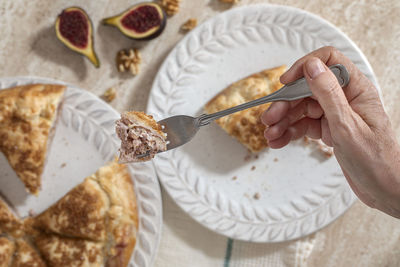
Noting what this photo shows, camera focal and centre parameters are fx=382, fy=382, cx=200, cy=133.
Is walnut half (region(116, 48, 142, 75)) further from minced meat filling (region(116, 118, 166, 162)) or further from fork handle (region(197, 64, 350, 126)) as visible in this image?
fork handle (region(197, 64, 350, 126))

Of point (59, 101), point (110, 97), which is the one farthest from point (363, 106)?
point (59, 101)

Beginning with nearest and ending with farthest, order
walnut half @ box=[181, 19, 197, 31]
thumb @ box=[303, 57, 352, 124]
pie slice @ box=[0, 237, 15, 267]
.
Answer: thumb @ box=[303, 57, 352, 124] → pie slice @ box=[0, 237, 15, 267] → walnut half @ box=[181, 19, 197, 31]

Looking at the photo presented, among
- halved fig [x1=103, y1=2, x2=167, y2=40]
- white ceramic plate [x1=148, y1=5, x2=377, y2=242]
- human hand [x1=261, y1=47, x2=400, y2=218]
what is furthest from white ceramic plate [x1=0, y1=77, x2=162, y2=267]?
human hand [x1=261, y1=47, x2=400, y2=218]

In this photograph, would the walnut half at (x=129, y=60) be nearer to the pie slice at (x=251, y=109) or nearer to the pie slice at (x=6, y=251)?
the pie slice at (x=251, y=109)

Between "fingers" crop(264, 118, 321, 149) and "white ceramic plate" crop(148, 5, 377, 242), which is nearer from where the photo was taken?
"fingers" crop(264, 118, 321, 149)

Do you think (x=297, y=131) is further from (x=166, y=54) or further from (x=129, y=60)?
(x=129, y=60)

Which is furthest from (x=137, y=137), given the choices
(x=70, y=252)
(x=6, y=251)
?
(x=6, y=251)
